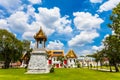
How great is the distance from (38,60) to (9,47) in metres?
47.3

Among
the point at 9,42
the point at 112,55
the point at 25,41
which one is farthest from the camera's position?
the point at 25,41

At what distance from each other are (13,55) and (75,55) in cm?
4882

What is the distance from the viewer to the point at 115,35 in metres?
43.6

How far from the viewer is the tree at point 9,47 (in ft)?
328

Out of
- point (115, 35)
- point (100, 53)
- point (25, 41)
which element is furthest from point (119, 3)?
point (25, 41)

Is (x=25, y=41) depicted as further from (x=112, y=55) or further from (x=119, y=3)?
(x=119, y=3)

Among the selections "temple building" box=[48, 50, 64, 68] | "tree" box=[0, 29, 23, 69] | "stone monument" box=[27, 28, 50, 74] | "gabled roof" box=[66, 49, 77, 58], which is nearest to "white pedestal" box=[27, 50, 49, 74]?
"stone monument" box=[27, 28, 50, 74]

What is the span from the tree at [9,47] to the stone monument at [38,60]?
42.5m

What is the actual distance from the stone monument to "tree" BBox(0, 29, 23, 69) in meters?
42.5

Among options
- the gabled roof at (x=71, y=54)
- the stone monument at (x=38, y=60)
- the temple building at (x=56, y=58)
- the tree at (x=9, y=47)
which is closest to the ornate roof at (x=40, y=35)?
the stone monument at (x=38, y=60)

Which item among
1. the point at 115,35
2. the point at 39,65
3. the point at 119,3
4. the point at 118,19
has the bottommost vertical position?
the point at 39,65

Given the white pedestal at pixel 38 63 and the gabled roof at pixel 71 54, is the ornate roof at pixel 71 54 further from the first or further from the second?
the white pedestal at pixel 38 63

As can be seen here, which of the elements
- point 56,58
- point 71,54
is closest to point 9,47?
point 56,58

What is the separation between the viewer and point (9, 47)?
102562 millimetres
